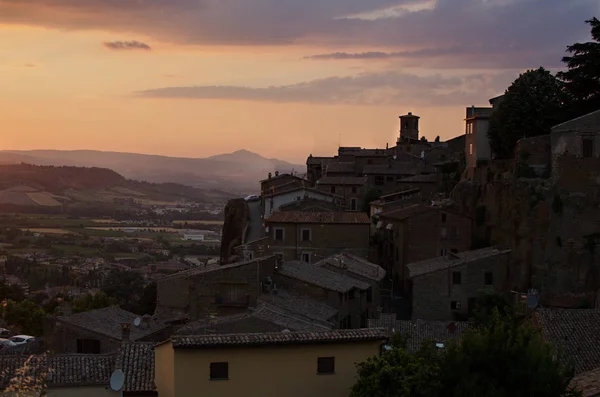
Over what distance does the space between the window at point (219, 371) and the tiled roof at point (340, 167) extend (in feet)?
172

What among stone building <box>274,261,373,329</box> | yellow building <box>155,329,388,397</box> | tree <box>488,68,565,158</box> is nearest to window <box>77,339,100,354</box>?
stone building <box>274,261,373,329</box>

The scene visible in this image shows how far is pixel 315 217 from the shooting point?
49625 millimetres

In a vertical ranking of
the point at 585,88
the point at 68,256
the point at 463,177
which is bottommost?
the point at 68,256

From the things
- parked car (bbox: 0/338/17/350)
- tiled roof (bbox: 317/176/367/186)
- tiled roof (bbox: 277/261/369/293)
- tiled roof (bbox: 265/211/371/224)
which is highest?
tiled roof (bbox: 317/176/367/186)

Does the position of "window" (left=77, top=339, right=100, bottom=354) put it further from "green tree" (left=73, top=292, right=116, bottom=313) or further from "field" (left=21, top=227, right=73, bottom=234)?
"field" (left=21, top=227, right=73, bottom=234)

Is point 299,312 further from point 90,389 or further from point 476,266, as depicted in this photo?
point 476,266

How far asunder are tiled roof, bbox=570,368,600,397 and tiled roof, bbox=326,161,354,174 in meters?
49.9

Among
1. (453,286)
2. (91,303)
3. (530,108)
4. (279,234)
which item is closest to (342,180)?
(279,234)

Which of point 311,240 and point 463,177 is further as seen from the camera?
point 463,177

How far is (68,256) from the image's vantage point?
119875mm

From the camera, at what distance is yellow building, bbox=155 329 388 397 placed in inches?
774

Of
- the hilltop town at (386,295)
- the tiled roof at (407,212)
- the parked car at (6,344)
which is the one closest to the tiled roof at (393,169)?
the hilltop town at (386,295)

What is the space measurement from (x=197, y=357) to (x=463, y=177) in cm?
3677

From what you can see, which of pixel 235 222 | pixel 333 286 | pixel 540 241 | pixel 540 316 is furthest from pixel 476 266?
pixel 235 222
